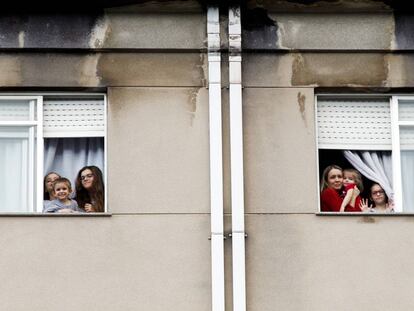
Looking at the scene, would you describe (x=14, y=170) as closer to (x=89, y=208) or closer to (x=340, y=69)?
(x=89, y=208)

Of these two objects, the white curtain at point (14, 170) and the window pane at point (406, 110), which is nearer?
the white curtain at point (14, 170)

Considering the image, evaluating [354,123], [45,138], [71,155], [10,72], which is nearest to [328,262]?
[354,123]

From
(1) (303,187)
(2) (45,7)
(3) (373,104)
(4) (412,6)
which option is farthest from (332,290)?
(2) (45,7)

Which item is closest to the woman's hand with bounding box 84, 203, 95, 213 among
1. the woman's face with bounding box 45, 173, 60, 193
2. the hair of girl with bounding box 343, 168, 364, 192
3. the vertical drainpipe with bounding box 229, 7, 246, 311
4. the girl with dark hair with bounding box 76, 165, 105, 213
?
the girl with dark hair with bounding box 76, 165, 105, 213

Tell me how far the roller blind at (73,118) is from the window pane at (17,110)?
0.55 feet

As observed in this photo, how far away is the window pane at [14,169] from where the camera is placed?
16641mm

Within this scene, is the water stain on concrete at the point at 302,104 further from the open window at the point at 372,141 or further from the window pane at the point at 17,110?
the window pane at the point at 17,110

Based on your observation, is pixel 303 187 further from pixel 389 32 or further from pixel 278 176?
pixel 389 32

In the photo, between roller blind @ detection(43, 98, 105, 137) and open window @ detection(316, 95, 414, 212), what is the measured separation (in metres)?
2.82

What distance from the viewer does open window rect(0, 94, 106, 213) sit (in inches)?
658

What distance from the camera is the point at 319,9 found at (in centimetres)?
1697

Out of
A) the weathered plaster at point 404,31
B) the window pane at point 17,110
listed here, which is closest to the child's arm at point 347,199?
the weathered plaster at point 404,31

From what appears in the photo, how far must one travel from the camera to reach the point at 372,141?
1703cm

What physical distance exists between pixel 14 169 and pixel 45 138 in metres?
0.56
